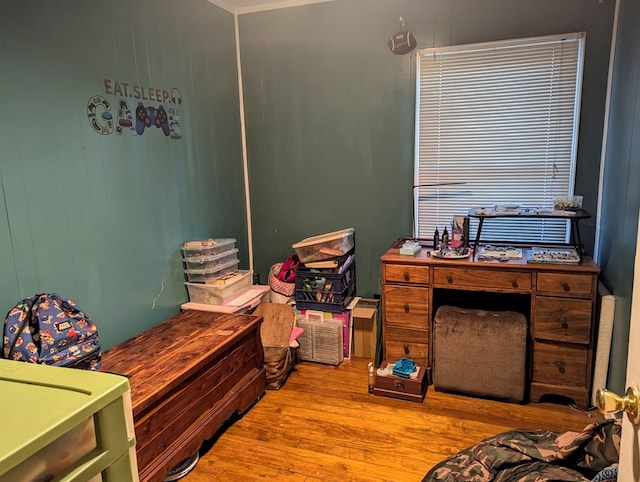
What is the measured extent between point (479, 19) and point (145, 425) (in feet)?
9.79

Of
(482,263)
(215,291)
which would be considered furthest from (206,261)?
(482,263)

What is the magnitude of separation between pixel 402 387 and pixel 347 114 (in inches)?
75.8

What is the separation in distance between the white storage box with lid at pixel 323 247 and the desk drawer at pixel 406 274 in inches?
18.8

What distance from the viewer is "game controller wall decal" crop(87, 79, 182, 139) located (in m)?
2.32

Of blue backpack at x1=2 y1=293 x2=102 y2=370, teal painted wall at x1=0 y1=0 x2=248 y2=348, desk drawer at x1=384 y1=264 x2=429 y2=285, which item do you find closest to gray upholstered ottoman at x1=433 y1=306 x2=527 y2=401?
desk drawer at x1=384 y1=264 x2=429 y2=285

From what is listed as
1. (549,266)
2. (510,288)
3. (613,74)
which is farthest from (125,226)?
(613,74)

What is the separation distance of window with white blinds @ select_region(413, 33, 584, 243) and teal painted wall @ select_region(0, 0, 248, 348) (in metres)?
1.50

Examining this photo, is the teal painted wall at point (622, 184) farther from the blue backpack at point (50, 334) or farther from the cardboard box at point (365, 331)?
the blue backpack at point (50, 334)

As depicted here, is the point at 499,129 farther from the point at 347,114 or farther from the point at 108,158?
the point at 108,158

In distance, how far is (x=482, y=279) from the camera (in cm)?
262

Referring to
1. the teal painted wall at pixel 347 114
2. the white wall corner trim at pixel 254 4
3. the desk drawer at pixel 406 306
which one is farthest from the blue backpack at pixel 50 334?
the white wall corner trim at pixel 254 4

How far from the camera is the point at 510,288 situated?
8.43ft

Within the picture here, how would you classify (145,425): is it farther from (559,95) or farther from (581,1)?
(581,1)

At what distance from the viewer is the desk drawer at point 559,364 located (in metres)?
2.52
